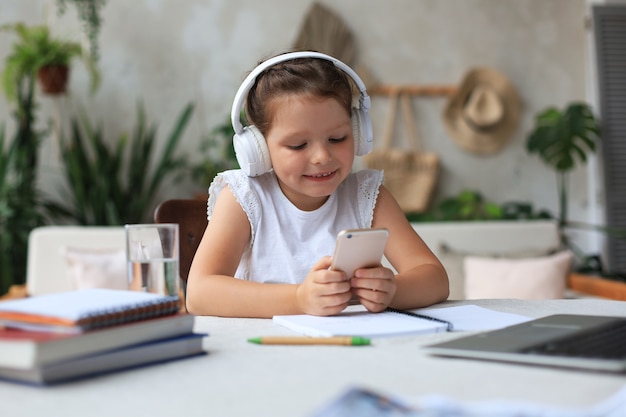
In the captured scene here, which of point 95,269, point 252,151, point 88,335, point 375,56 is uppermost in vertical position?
point 375,56

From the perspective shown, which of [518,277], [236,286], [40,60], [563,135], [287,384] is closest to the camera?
[287,384]

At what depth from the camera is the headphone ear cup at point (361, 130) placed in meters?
1.62

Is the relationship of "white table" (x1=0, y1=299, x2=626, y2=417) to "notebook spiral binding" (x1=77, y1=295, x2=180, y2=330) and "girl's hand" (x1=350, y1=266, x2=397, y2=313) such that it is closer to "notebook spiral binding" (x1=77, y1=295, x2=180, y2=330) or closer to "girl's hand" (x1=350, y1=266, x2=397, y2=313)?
"notebook spiral binding" (x1=77, y1=295, x2=180, y2=330)

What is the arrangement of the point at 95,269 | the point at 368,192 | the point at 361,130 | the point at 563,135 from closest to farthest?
the point at 361,130
the point at 368,192
the point at 95,269
the point at 563,135

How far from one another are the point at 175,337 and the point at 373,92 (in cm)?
398

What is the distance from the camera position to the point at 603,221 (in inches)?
196

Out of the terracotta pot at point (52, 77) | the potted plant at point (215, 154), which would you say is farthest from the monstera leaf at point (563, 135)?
the terracotta pot at point (52, 77)

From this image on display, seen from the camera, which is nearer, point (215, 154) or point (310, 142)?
point (310, 142)

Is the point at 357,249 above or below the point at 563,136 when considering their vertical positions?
below

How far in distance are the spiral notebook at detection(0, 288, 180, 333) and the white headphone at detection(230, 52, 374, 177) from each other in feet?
2.08

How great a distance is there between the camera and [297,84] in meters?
1.55

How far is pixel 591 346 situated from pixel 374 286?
39 cm

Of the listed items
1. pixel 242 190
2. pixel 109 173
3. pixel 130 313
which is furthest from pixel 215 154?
pixel 130 313

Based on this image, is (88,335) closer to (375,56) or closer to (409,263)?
(409,263)
